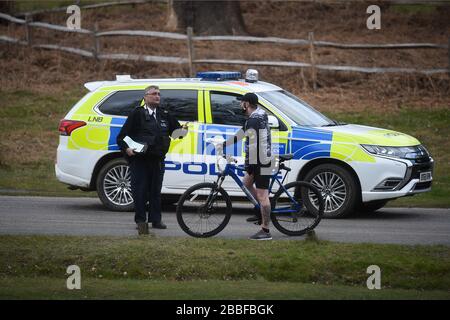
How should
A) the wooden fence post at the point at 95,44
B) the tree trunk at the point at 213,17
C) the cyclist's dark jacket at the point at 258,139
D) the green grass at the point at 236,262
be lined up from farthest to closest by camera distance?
the tree trunk at the point at 213,17 → the wooden fence post at the point at 95,44 → the cyclist's dark jacket at the point at 258,139 → the green grass at the point at 236,262

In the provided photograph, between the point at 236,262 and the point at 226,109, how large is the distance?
4438mm

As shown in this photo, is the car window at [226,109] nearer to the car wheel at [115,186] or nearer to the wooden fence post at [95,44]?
the car wheel at [115,186]

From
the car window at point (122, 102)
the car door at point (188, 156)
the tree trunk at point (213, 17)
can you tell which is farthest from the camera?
the tree trunk at point (213, 17)

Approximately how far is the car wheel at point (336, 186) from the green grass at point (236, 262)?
9.10ft

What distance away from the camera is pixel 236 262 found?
11406 millimetres

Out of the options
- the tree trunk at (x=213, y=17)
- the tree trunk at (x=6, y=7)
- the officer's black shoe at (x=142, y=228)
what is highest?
the tree trunk at (x=6, y=7)

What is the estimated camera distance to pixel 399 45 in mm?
25641

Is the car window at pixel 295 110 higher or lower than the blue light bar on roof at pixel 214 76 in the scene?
lower

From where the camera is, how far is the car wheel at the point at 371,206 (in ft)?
51.1

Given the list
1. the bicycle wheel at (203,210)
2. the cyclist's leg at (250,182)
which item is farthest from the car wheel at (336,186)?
the bicycle wheel at (203,210)

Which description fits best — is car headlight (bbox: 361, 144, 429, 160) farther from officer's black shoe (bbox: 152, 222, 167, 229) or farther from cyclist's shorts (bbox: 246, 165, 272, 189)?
officer's black shoe (bbox: 152, 222, 167, 229)

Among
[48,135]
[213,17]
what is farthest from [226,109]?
[213,17]

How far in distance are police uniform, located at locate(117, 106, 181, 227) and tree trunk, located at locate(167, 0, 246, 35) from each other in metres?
15.3

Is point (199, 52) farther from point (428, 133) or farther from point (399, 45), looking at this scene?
point (428, 133)
